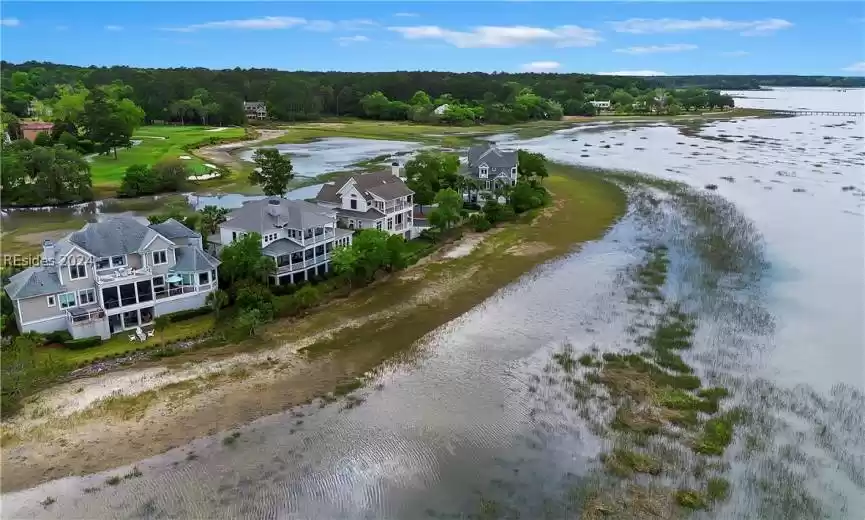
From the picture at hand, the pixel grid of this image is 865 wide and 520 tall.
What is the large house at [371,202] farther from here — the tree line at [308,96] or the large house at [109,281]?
the tree line at [308,96]

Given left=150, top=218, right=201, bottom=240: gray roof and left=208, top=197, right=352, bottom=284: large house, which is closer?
left=150, top=218, right=201, bottom=240: gray roof

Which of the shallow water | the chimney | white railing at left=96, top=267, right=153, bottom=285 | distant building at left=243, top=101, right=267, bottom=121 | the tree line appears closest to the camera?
white railing at left=96, top=267, right=153, bottom=285

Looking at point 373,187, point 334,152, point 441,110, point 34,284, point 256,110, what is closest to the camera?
point 34,284

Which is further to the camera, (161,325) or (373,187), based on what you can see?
(373,187)

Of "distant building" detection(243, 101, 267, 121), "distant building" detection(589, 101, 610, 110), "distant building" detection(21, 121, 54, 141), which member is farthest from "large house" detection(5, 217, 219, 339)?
"distant building" detection(589, 101, 610, 110)

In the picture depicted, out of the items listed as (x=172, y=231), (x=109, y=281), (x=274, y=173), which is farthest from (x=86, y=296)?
(x=274, y=173)

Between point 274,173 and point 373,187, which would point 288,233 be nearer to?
point 373,187

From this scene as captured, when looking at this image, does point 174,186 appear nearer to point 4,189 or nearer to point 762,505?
point 4,189

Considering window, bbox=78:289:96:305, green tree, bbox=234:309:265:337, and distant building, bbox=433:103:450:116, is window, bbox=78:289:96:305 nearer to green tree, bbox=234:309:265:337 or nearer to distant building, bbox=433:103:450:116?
green tree, bbox=234:309:265:337
